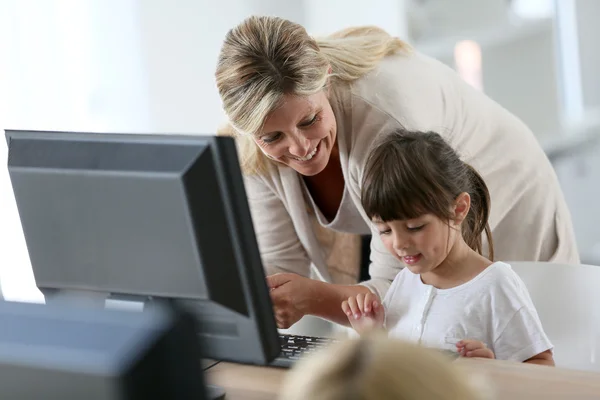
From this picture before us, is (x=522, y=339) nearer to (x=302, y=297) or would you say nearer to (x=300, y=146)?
(x=302, y=297)

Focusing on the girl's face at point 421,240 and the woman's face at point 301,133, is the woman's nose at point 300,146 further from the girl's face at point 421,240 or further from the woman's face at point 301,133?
the girl's face at point 421,240

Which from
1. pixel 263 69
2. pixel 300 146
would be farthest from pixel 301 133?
pixel 263 69

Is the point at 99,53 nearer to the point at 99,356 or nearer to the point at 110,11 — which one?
the point at 110,11

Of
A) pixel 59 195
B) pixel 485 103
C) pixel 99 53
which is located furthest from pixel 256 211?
pixel 99 53

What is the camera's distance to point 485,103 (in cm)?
219

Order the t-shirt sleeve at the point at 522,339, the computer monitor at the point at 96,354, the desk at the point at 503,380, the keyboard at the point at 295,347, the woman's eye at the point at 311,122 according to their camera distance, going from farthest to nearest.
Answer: the woman's eye at the point at 311,122 < the t-shirt sleeve at the point at 522,339 < the keyboard at the point at 295,347 < the desk at the point at 503,380 < the computer monitor at the point at 96,354

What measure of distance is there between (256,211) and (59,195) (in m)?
0.92

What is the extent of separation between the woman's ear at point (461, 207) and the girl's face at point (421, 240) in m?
0.02

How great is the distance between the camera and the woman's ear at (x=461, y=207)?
5.80ft

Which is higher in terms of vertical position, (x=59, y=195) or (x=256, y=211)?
(x=59, y=195)

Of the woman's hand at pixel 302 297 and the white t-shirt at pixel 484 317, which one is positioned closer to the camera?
the white t-shirt at pixel 484 317

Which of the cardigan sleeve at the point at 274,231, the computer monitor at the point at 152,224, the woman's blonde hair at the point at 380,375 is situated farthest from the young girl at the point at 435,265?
the woman's blonde hair at the point at 380,375

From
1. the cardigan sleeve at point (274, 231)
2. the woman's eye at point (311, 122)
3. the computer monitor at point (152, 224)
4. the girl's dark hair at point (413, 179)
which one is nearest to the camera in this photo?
the computer monitor at point (152, 224)

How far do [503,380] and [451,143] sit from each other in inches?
30.1
